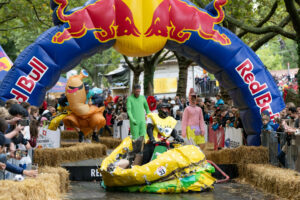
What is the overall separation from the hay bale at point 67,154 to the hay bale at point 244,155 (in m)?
3.78

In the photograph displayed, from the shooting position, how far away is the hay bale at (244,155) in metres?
10.9

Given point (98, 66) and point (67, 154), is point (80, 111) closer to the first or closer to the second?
point (67, 154)

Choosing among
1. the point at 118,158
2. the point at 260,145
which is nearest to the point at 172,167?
the point at 118,158

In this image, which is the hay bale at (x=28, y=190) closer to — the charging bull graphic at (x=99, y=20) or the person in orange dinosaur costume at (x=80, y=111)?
the charging bull graphic at (x=99, y=20)

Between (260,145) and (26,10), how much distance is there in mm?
14404

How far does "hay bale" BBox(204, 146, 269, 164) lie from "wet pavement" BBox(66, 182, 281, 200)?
1.09 metres

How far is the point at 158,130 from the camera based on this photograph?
9.46 meters

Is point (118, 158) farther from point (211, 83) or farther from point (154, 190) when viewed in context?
point (211, 83)

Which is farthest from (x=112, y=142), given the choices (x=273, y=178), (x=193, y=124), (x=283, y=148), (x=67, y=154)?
(x=273, y=178)

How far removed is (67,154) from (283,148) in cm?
551

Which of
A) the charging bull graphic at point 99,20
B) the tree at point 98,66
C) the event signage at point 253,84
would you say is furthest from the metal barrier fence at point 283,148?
the tree at point 98,66

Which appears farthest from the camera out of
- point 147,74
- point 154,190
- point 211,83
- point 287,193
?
point 211,83

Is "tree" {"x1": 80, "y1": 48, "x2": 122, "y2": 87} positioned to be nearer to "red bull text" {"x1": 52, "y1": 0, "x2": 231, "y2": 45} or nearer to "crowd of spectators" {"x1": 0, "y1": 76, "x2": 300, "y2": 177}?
"crowd of spectators" {"x1": 0, "y1": 76, "x2": 300, "y2": 177}

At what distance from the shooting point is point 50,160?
456 inches
